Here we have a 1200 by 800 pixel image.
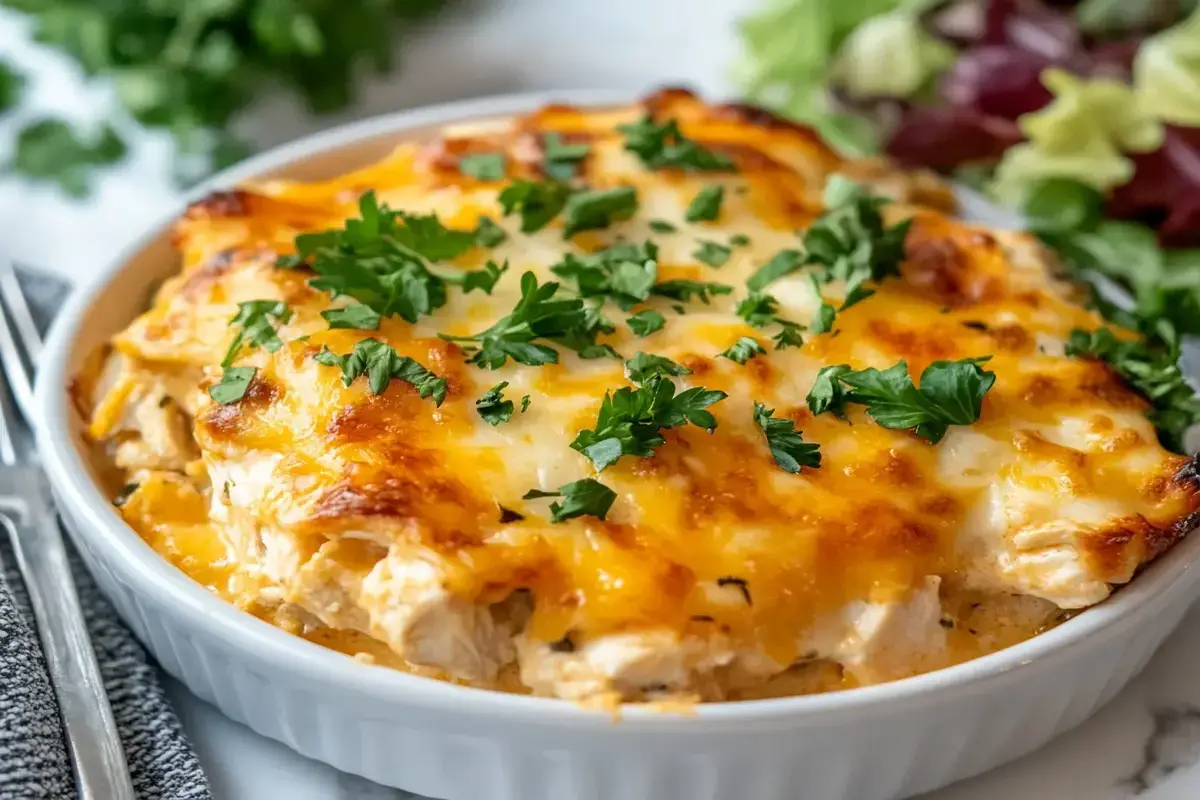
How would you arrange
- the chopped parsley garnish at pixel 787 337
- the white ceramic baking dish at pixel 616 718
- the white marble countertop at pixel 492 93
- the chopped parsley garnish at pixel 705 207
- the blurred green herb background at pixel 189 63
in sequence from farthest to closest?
the blurred green herb background at pixel 189 63
the chopped parsley garnish at pixel 705 207
the chopped parsley garnish at pixel 787 337
the white marble countertop at pixel 492 93
the white ceramic baking dish at pixel 616 718

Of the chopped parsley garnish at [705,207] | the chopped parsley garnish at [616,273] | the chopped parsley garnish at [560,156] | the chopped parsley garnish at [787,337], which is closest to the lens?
the chopped parsley garnish at [787,337]

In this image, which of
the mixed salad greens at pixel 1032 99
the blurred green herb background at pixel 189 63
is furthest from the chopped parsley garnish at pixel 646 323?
the blurred green herb background at pixel 189 63

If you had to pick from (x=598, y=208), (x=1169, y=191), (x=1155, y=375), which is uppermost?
(x=598, y=208)

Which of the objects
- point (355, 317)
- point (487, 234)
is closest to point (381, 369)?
point (355, 317)

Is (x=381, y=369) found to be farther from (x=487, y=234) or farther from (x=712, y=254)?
(x=712, y=254)

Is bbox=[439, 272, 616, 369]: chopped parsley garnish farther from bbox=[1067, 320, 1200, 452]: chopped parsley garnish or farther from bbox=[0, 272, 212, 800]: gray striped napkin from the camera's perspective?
bbox=[1067, 320, 1200, 452]: chopped parsley garnish

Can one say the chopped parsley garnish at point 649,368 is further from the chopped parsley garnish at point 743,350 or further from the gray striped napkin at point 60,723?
the gray striped napkin at point 60,723

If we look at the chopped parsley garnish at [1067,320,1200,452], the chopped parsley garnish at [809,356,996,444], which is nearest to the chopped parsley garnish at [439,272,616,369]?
the chopped parsley garnish at [809,356,996,444]
